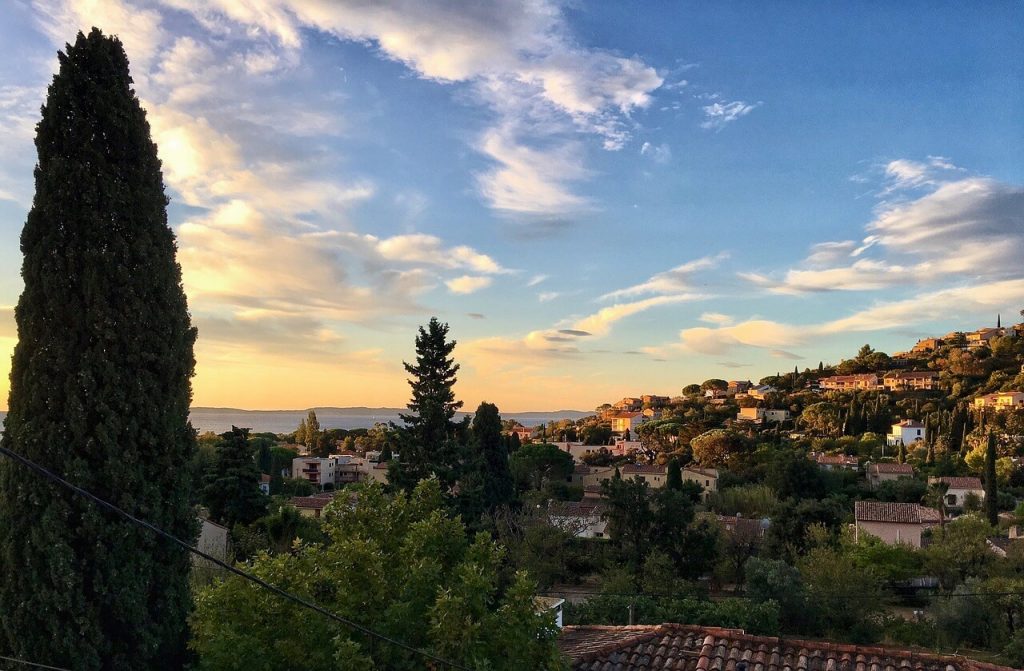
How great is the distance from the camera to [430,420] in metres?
21.4

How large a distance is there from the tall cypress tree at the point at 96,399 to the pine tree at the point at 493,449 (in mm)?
22962

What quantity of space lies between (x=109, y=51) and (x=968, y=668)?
13.0m

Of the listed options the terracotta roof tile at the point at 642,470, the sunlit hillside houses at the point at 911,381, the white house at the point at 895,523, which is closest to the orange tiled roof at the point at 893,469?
the terracotta roof tile at the point at 642,470

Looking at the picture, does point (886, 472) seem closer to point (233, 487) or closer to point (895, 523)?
point (895, 523)

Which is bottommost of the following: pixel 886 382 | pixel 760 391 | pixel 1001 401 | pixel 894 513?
pixel 894 513

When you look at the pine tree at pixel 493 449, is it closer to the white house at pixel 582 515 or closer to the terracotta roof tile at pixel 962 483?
the white house at pixel 582 515

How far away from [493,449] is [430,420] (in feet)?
35.5

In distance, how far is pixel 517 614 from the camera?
254 inches

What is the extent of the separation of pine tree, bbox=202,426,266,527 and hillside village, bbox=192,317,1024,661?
3.35 meters

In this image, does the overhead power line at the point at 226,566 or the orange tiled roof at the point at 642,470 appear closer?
the overhead power line at the point at 226,566

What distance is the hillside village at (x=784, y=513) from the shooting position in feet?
63.5

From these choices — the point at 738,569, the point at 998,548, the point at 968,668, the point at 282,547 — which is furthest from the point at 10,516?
the point at 998,548

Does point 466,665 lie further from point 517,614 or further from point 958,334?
point 958,334

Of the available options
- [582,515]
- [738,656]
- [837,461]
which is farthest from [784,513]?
[837,461]
